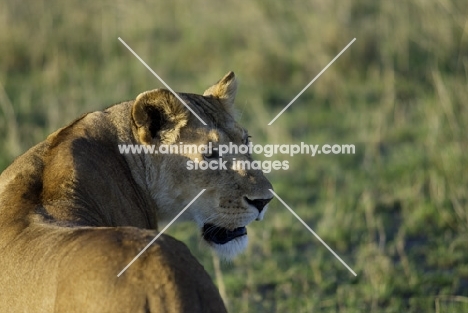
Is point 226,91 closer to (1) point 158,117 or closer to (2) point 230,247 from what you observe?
(1) point 158,117

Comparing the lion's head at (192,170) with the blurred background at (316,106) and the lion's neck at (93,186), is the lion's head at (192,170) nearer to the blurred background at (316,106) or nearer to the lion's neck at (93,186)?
the lion's neck at (93,186)

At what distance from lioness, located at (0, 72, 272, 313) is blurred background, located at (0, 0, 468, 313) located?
34.0 inches

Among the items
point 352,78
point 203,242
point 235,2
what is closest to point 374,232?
point 203,242

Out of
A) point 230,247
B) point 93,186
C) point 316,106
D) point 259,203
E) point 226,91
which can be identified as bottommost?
point 316,106

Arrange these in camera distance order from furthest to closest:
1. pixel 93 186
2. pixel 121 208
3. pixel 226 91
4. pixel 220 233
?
1. pixel 226 91
2. pixel 220 233
3. pixel 121 208
4. pixel 93 186

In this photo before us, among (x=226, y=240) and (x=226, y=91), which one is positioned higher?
(x=226, y=91)

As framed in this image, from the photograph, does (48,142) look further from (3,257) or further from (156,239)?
(156,239)

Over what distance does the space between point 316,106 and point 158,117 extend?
203 inches

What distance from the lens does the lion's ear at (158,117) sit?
12.5 feet

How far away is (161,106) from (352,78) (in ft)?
19.1

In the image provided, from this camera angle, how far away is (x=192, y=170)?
387cm

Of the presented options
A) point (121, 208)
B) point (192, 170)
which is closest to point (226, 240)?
point (192, 170)

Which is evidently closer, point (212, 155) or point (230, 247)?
point (212, 155)

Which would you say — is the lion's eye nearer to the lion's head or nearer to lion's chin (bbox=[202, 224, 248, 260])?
the lion's head
